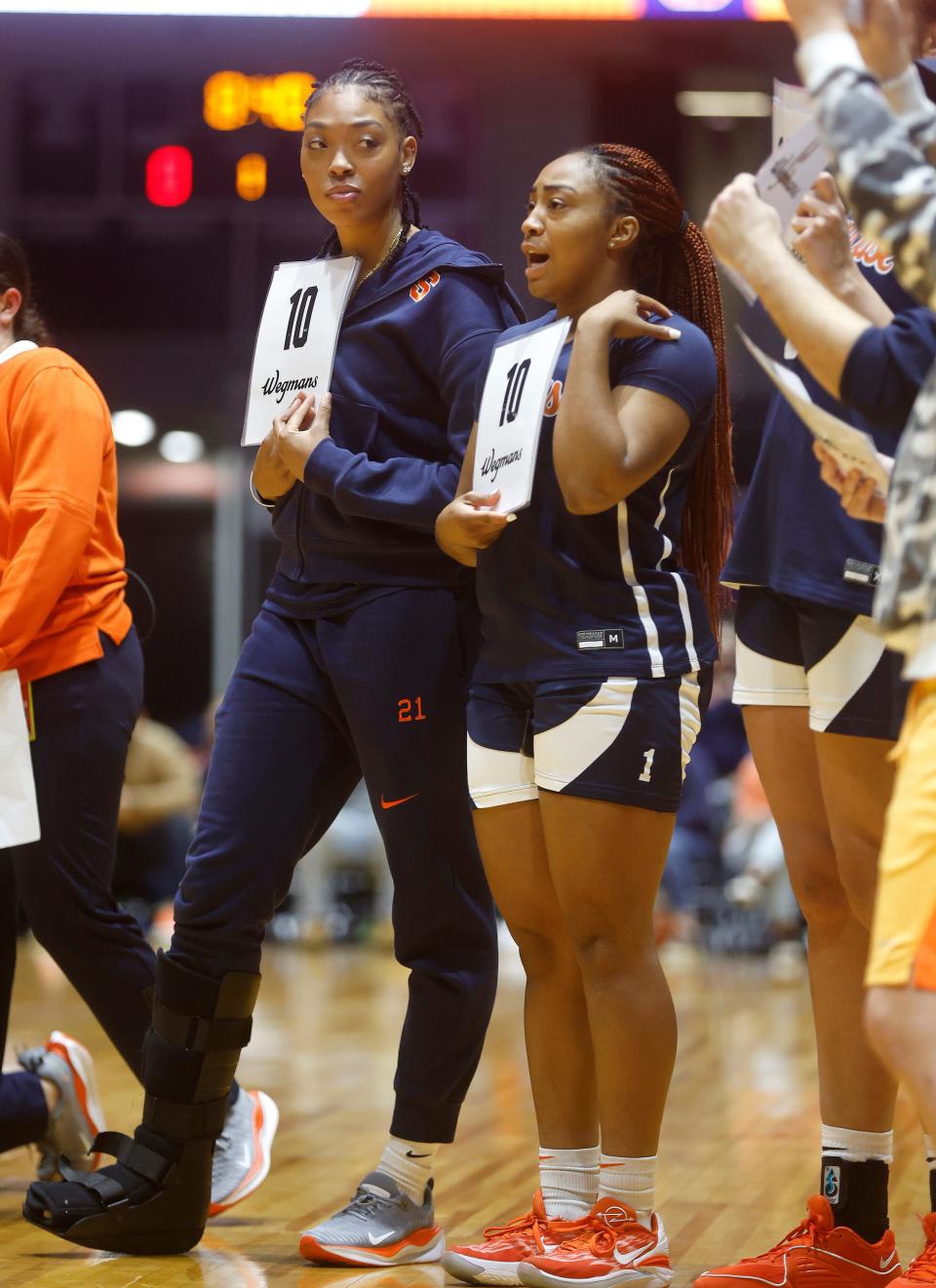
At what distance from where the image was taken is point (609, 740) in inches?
96.7

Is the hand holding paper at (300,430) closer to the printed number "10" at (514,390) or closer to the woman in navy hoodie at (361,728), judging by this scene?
the woman in navy hoodie at (361,728)

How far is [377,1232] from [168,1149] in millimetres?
373

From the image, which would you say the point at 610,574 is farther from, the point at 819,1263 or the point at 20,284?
the point at 20,284

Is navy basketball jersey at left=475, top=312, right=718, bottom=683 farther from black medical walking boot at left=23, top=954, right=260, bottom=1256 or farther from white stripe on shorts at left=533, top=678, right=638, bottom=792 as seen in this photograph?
black medical walking boot at left=23, top=954, right=260, bottom=1256

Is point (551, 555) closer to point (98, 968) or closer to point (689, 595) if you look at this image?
point (689, 595)

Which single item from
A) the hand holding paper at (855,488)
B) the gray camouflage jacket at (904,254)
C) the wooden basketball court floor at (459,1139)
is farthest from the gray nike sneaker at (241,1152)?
the gray camouflage jacket at (904,254)

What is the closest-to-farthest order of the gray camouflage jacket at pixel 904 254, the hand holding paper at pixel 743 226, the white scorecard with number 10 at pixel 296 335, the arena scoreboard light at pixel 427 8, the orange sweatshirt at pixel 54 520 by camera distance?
the gray camouflage jacket at pixel 904 254 → the hand holding paper at pixel 743 226 → the white scorecard with number 10 at pixel 296 335 → the orange sweatshirt at pixel 54 520 → the arena scoreboard light at pixel 427 8

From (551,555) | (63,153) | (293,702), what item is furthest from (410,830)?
(63,153)

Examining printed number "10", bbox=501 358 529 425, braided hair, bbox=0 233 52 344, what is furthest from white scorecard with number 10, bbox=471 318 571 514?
braided hair, bbox=0 233 52 344

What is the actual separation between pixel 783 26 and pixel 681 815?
12.9 feet

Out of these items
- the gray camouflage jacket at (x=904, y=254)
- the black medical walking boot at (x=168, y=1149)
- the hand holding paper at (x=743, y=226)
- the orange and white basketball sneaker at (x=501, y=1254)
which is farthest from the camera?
the black medical walking boot at (x=168, y=1149)

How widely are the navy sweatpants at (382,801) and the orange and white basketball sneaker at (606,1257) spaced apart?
469 millimetres

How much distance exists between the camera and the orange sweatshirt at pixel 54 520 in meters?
2.98

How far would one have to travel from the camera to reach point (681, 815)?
9000 mm
